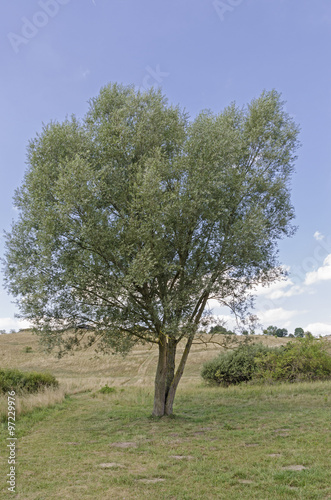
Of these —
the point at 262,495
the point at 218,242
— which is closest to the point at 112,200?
the point at 218,242

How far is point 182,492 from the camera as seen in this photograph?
24.2ft

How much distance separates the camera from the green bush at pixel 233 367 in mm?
30516

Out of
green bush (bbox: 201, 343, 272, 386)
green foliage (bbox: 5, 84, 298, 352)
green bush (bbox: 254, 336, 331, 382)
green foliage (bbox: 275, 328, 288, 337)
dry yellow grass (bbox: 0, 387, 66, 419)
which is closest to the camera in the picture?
green foliage (bbox: 5, 84, 298, 352)

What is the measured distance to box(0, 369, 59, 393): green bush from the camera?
2230 centimetres

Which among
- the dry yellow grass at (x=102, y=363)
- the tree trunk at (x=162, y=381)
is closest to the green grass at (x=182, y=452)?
the tree trunk at (x=162, y=381)

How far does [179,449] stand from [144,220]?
823cm

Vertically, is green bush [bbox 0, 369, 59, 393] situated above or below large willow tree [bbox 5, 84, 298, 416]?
below

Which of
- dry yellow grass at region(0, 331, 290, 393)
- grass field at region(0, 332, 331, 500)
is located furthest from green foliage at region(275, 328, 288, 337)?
grass field at region(0, 332, 331, 500)

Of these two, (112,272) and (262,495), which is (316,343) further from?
(262,495)

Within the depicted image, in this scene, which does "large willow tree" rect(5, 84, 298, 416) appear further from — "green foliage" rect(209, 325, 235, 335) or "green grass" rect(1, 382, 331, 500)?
"green grass" rect(1, 382, 331, 500)

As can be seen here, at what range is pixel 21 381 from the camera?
23.6 m

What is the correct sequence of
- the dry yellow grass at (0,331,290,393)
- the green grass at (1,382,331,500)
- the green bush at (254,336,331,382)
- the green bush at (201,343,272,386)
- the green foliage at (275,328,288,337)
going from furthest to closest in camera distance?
the green foliage at (275,328,288,337)
the dry yellow grass at (0,331,290,393)
the green bush at (201,343,272,386)
the green bush at (254,336,331,382)
the green grass at (1,382,331,500)

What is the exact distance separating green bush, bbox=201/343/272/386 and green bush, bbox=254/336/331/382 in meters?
0.70

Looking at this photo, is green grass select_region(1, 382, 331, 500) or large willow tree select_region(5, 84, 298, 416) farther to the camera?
large willow tree select_region(5, 84, 298, 416)
